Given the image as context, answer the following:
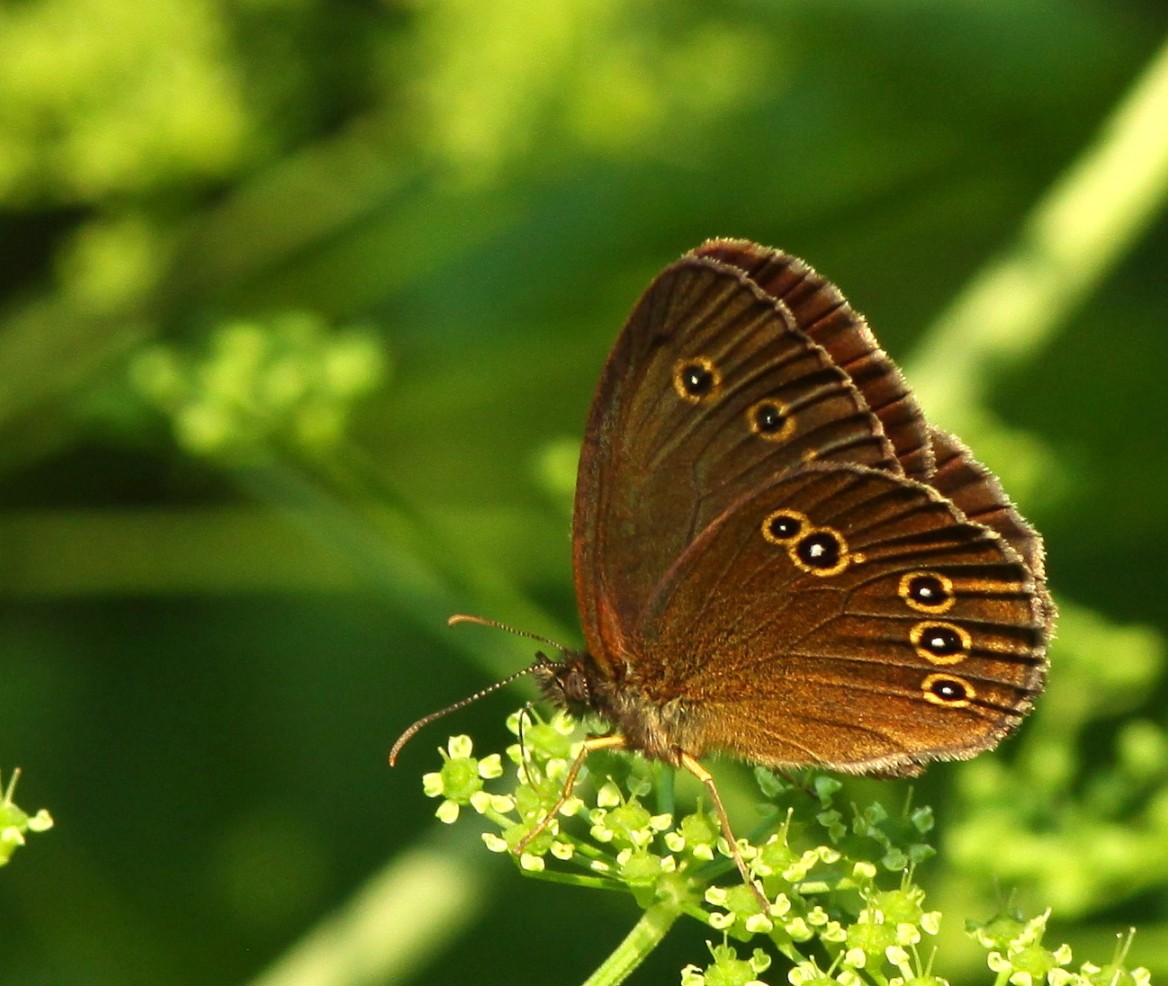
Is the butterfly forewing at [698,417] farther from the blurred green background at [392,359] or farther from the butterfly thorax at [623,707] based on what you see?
the blurred green background at [392,359]

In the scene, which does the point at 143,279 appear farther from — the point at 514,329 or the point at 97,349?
the point at 514,329

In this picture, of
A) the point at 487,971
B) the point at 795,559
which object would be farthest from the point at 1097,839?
the point at 487,971

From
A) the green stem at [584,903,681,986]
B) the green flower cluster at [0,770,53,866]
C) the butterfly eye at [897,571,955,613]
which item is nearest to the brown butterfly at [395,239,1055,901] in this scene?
the butterfly eye at [897,571,955,613]

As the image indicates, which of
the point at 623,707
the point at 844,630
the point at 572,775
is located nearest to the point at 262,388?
the point at 623,707

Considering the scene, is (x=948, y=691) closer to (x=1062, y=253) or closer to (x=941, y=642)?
(x=941, y=642)

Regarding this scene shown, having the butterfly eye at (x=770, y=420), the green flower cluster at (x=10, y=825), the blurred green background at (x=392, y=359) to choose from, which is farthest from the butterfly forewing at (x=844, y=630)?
the green flower cluster at (x=10, y=825)

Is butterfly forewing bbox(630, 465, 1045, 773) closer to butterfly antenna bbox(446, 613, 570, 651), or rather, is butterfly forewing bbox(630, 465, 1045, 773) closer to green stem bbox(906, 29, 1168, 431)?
butterfly antenna bbox(446, 613, 570, 651)
